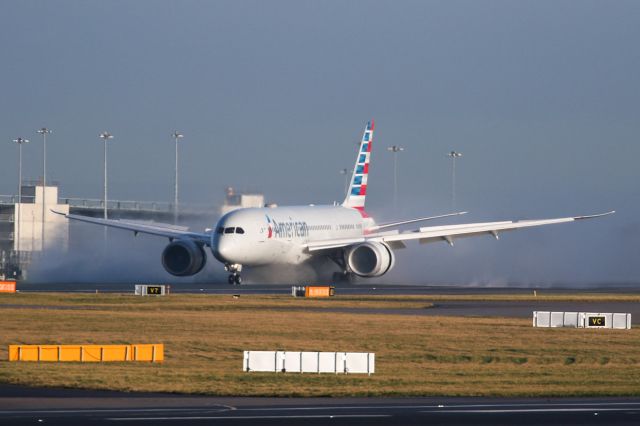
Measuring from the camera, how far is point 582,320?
5338cm

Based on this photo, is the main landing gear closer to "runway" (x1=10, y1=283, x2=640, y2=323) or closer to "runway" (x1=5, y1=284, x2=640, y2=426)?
"runway" (x1=10, y1=283, x2=640, y2=323)

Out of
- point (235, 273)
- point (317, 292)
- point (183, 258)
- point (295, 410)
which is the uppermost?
point (183, 258)

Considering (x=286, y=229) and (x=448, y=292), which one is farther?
(x=286, y=229)

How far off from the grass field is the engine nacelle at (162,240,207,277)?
19.4m

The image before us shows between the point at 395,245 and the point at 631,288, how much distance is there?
51.8 ft

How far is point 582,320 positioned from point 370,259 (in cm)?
3350

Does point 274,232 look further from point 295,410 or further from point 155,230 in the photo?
point 295,410

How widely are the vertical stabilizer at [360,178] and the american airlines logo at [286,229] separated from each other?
1477 centimetres

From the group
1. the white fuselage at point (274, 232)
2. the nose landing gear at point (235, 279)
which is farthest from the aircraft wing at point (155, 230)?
the white fuselage at point (274, 232)

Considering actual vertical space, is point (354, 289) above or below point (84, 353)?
above

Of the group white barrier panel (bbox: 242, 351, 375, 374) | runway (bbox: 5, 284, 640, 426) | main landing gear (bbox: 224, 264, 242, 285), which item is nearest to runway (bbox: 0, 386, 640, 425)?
runway (bbox: 5, 284, 640, 426)

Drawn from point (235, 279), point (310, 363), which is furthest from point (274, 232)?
point (310, 363)

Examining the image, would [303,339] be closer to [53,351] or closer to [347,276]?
[53,351]

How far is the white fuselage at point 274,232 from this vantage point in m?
80.3
